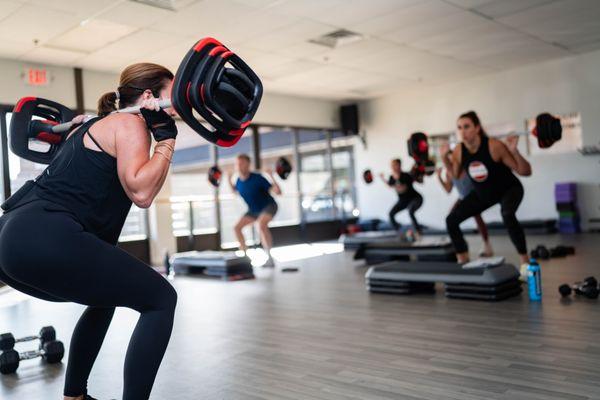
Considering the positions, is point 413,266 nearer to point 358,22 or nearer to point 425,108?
point 358,22

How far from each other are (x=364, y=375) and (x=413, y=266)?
1.93 metres

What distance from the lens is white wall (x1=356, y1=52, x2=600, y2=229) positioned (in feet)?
27.2

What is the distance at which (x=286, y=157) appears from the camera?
10273 millimetres

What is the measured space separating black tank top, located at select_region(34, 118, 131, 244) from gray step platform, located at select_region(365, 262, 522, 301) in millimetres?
2698

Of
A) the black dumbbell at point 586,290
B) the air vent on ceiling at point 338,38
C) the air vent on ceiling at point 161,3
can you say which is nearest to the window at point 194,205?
the air vent on ceiling at point 338,38

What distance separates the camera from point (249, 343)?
2.89 metres

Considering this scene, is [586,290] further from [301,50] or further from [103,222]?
[301,50]

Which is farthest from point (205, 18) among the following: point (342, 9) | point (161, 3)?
point (342, 9)

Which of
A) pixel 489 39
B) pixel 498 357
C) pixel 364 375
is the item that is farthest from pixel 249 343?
pixel 489 39

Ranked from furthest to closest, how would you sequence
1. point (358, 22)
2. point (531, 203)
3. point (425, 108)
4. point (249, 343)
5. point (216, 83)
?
point (425, 108), point (531, 203), point (358, 22), point (249, 343), point (216, 83)

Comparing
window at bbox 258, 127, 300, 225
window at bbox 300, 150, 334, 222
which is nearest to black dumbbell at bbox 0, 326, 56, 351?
window at bbox 258, 127, 300, 225

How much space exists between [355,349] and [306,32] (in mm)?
4453

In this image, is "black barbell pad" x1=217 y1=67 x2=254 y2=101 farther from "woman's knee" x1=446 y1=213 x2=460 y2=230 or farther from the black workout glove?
"woman's knee" x1=446 y1=213 x2=460 y2=230

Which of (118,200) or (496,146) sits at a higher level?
(496,146)
